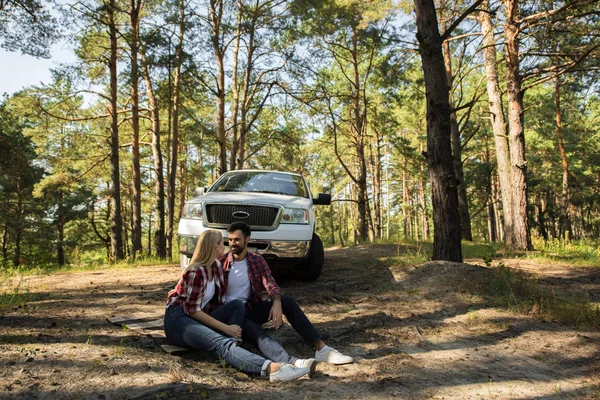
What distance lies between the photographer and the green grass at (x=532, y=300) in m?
4.73

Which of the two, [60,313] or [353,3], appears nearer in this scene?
[60,313]

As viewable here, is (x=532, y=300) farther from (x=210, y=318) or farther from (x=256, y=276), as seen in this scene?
(x=210, y=318)

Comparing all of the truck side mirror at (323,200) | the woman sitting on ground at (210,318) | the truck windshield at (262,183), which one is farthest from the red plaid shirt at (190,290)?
the truck side mirror at (323,200)

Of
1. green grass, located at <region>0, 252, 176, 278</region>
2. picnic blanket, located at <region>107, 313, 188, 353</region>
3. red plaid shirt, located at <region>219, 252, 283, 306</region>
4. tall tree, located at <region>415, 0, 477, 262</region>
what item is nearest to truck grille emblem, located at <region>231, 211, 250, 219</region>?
red plaid shirt, located at <region>219, 252, 283, 306</region>

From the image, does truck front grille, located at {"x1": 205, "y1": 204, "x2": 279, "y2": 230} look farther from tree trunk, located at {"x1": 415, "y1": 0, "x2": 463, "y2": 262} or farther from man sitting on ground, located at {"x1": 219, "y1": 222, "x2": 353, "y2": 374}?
tree trunk, located at {"x1": 415, "y1": 0, "x2": 463, "y2": 262}

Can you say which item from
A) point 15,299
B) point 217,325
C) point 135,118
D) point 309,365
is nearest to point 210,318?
point 217,325

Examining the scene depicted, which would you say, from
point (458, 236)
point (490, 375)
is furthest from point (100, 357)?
point (458, 236)

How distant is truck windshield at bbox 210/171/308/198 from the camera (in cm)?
723

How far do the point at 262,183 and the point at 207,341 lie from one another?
423 cm

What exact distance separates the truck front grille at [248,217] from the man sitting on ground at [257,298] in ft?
5.34

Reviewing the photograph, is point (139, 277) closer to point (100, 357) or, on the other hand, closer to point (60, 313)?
point (60, 313)

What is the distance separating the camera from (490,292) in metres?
5.81

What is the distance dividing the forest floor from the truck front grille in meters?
1.23

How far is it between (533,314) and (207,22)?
551 inches
